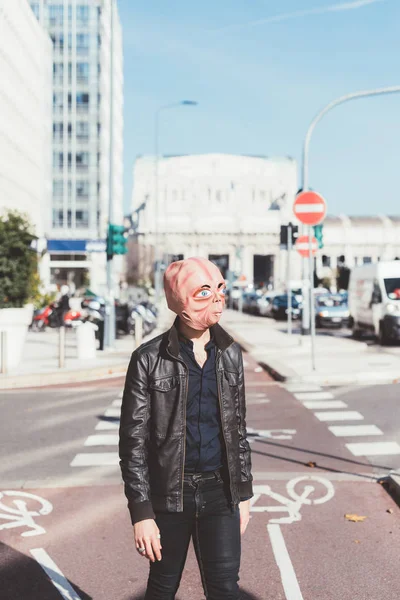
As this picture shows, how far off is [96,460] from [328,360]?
1117 cm

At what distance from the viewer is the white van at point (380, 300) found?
23.8m

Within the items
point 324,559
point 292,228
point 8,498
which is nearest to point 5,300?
point 292,228

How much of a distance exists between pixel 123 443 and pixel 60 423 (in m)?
7.42

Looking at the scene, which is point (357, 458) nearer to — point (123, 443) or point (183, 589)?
point (183, 589)

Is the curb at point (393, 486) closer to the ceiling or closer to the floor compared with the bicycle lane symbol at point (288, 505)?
closer to the ceiling

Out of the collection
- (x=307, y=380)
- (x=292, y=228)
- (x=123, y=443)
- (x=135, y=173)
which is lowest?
(x=307, y=380)

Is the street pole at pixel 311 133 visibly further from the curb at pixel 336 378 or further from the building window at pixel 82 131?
the building window at pixel 82 131

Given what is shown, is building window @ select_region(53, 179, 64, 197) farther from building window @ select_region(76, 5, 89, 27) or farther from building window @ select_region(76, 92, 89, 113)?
building window @ select_region(76, 5, 89, 27)

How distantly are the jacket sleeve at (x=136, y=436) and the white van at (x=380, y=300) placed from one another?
68.8ft

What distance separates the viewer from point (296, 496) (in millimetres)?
6816

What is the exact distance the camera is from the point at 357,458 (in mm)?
8172

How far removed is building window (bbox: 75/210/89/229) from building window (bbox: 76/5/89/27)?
1928 cm

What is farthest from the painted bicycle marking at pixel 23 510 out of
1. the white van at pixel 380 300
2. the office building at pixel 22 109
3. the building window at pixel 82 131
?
the building window at pixel 82 131

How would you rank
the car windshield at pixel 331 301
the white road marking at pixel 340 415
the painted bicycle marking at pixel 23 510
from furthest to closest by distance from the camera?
1. the car windshield at pixel 331 301
2. the white road marking at pixel 340 415
3. the painted bicycle marking at pixel 23 510
